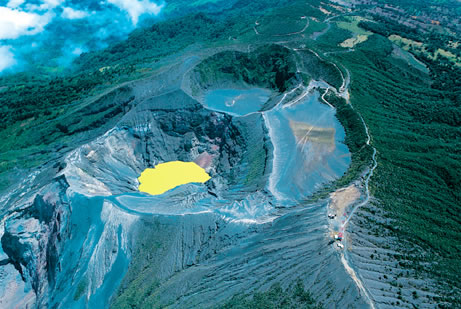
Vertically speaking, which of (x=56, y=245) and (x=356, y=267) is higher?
(x=356, y=267)

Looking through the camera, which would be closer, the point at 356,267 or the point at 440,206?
the point at 356,267

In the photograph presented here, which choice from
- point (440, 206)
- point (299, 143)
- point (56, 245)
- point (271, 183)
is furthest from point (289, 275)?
point (56, 245)

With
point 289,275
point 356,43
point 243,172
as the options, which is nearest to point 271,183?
point 243,172

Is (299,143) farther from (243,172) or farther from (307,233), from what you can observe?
(307,233)

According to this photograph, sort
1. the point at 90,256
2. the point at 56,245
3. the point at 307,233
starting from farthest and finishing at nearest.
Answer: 1. the point at 56,245
2. the point at 90,256
3. the point at 307,233

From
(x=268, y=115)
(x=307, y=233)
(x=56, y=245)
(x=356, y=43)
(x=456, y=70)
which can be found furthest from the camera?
(x=356, y=43)

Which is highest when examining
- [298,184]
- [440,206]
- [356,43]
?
[356,43]
